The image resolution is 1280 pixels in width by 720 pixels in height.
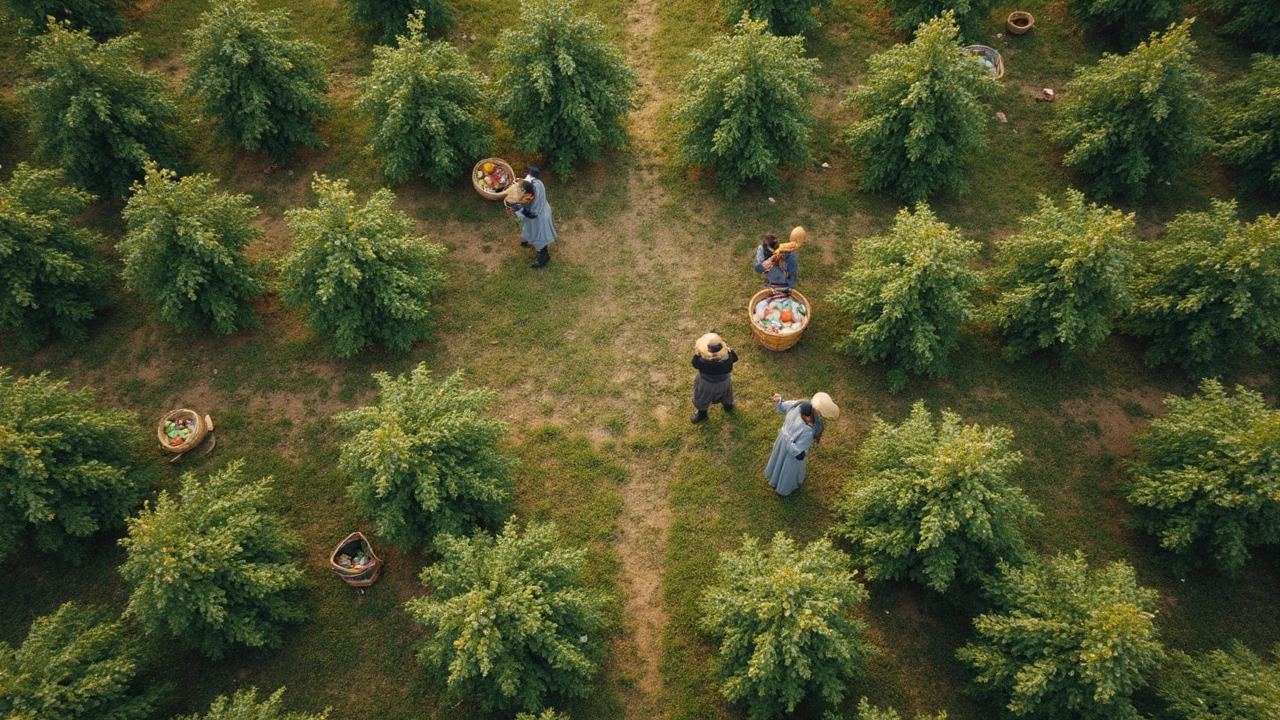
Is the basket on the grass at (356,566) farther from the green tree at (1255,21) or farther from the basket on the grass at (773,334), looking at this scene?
the green tree at (1255,21)

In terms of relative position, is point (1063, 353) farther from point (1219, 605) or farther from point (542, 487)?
point (542, 487)

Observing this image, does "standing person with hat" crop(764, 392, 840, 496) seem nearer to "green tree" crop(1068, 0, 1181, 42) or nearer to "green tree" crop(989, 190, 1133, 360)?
"green tree" crop(989, 190, 1133, 360)

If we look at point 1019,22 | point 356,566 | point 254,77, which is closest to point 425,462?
point 356,566

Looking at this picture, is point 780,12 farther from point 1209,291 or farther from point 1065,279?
point 1209,291

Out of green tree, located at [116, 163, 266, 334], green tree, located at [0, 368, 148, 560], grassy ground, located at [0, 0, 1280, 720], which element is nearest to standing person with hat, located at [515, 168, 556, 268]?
grassy ground, located at [0, 0, 1280, 720]

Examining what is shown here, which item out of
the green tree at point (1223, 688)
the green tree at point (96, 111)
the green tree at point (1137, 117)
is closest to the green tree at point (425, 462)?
the green tree at point (96, 111)
